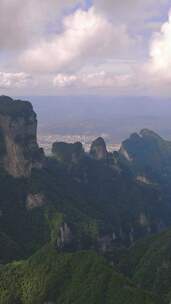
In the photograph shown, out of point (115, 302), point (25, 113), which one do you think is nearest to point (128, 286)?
point (115, 302)

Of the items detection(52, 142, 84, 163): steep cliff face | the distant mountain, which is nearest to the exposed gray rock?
the distant mountain

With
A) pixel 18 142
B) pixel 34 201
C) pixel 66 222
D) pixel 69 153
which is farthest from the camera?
pixel 69 153

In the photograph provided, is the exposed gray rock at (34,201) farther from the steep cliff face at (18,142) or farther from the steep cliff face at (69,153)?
the steep cliff face at (69,153)

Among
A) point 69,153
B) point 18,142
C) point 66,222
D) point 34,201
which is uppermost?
point 18,142

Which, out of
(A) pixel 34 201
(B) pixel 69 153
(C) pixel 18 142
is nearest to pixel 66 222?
(A) pixel 34 201

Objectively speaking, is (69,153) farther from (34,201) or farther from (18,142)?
(34,201)

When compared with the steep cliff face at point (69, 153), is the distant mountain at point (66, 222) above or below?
below

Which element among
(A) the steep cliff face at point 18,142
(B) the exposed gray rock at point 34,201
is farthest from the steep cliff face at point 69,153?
(B) the exposed gray rock at point 34,201

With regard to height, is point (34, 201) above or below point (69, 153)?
below

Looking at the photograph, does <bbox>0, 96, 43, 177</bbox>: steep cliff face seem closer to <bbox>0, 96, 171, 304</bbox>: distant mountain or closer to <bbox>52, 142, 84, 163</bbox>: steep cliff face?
<bbox>0, 96, 171, 304</bbox>: distant mountain
